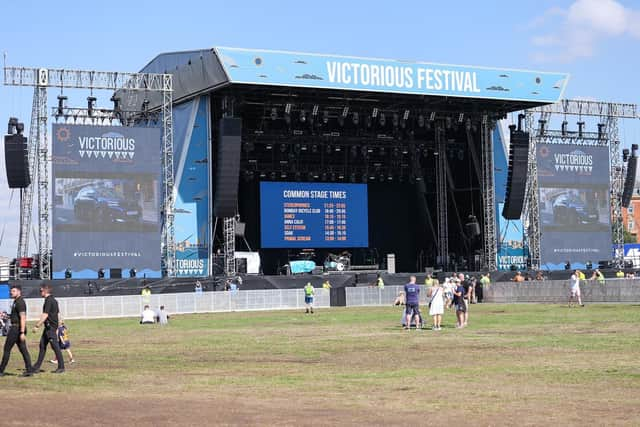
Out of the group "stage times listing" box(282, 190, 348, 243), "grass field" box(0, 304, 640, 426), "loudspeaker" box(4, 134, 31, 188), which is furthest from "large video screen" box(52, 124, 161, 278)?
"grass field" box(0, 304, 640, 426)

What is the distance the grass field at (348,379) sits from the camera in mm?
12930

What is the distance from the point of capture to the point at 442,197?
211 ft

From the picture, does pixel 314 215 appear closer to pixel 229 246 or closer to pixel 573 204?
pixel 229 246

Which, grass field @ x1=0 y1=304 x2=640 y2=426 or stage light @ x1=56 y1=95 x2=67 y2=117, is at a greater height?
stage light @ x1=56 y1=95 x2=67 y2=117

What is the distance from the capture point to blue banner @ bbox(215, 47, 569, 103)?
5416 centimetres

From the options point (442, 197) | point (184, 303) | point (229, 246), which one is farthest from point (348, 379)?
point (442, 197)

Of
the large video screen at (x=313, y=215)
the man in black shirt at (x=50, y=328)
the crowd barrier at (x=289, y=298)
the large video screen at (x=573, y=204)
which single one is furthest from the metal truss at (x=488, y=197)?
the man in black shirt at (x=50, y=328)

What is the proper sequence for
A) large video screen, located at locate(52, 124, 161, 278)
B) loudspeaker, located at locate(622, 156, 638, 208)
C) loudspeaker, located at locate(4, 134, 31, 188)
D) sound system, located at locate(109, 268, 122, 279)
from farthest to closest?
1. loudspeaker, located at locate(622, 156, 638, 208)
2. sound system, located at locate(109, 268, 122, 279)
3. large video screen, located at locate(52, 124, 161, 278)
4. loudspeaker, located at locate(4, 134, 31, 188)

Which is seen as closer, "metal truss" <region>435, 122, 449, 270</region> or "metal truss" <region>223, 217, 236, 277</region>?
"metal truss" <region>223, 217, 236, 277</region>

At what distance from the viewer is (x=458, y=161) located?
6519cm

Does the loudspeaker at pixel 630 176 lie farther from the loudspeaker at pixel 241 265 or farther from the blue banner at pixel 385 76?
the loudspeaker at pixel 241 265

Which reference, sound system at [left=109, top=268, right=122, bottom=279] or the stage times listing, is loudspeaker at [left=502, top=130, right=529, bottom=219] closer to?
the stage times listing

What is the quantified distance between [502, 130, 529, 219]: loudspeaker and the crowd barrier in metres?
9.65

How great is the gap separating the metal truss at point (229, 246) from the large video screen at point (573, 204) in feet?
63.6
